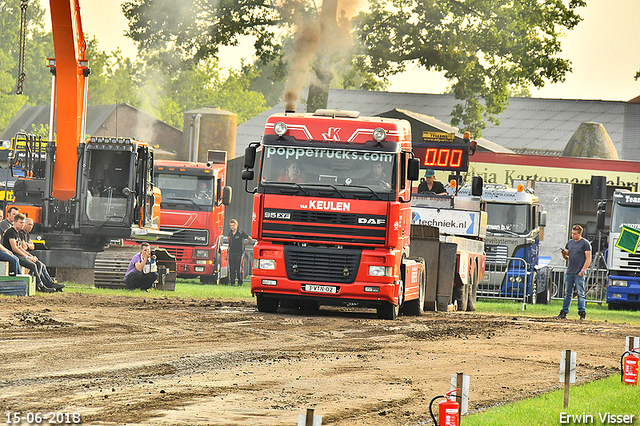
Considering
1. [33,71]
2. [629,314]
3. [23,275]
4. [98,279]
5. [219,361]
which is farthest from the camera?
[33,71]

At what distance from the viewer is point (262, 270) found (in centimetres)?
1728

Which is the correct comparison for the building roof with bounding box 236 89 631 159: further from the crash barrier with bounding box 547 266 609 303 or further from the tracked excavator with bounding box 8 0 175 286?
the tracked excavator with bounding box 8 0 175 286

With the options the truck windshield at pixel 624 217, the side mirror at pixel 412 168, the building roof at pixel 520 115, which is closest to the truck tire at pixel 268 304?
the side mirror at pixel 412 168

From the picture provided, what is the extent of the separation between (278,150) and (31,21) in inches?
4054

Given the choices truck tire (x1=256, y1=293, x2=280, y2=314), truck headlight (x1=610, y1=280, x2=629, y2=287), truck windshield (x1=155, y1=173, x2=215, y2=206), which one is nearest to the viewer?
truck tire (x1=256, y1=293, x2=280, y2=314)

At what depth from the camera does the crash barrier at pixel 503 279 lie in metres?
27.8

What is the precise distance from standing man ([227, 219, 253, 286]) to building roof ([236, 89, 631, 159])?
26.2 meters

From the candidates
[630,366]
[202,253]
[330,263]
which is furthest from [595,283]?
[630,366]

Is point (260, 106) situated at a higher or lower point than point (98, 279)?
higher

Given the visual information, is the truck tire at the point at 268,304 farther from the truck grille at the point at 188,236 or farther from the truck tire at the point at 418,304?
the truck grille at the point at 188,236

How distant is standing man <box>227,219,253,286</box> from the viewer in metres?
31.3

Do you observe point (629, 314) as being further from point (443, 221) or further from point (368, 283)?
point (368, 283)

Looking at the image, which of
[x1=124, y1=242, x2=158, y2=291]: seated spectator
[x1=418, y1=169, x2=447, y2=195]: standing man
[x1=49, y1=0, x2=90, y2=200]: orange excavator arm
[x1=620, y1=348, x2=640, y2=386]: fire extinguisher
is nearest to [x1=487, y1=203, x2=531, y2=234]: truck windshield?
[x1=418, y1=169, x2=447, y2=195]: standing man

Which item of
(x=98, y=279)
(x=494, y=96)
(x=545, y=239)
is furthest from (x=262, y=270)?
(x=494, y=96)
